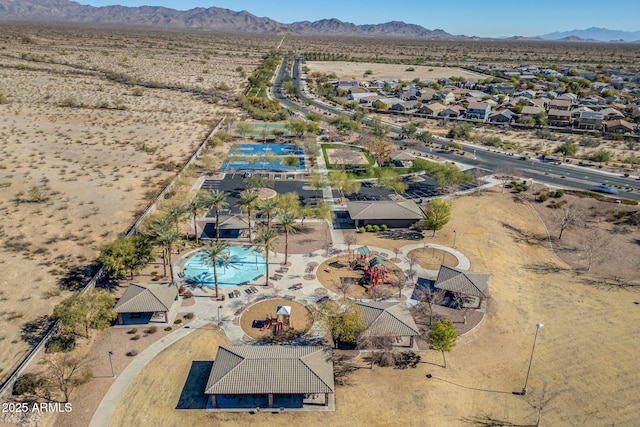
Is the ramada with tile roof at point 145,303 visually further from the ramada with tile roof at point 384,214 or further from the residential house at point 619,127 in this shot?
the residential house at point 619,127

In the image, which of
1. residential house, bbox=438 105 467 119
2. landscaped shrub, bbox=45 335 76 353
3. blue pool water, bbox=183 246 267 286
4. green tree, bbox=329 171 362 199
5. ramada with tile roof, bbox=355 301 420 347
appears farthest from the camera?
residential house, bbox=438 105 467 119

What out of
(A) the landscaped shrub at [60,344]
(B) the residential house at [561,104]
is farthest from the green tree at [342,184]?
(B) the residential house at [561,104]

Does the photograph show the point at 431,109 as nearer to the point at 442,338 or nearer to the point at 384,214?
the point at 384,214

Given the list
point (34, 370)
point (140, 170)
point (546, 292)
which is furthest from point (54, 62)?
point (546, 292)

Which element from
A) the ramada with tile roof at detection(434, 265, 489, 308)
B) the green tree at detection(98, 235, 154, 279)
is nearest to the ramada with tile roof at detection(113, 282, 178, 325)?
the green tree at detection(98, 235, 154, 279)

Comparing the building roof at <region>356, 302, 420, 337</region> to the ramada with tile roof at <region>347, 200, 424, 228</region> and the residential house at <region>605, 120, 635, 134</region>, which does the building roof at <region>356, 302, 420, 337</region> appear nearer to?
the ramada with tile roof at <region>347, 200, 424, 228</region>

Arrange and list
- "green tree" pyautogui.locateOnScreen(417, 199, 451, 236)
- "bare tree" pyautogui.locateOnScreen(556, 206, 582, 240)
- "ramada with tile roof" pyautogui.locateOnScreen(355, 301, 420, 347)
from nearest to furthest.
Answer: "ramada with tile roof" pyautogui.locateOnScreen(355, 301, 420, 347) → "green tree" pyautogui.locateOnScreen(417, 199, 451, 236) → "bare tree" pyautogui.locateOnScreen(556, 206, 582, 240)

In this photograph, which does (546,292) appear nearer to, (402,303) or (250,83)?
(402,303)

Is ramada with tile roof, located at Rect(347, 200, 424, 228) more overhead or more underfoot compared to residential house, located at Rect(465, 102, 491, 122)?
more underfoot
